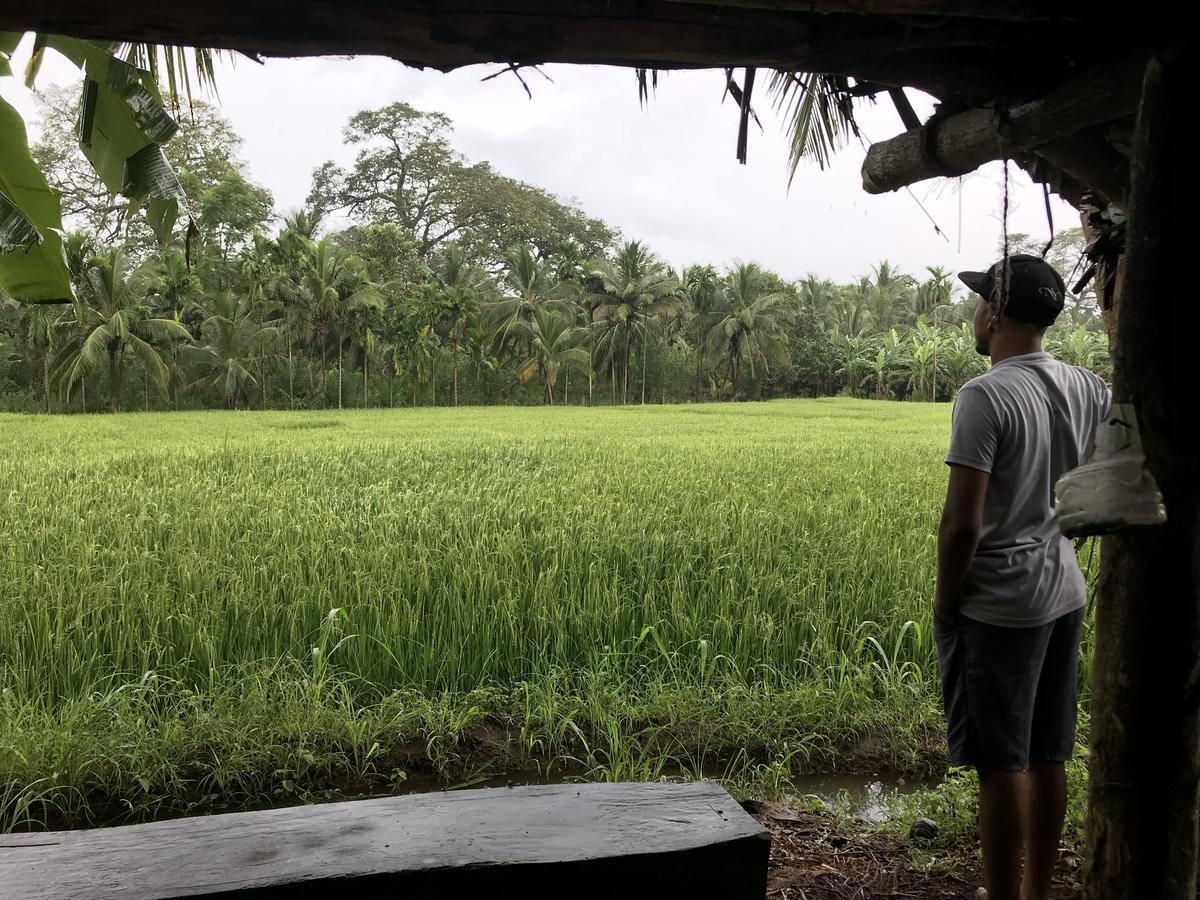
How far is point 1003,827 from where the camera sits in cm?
172

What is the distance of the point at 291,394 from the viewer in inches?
987

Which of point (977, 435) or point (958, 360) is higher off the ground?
point (958, 360)

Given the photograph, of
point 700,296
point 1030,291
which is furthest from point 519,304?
point 1030,291

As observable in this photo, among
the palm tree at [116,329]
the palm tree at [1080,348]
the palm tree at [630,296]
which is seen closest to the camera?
the palm tree at [116,329]

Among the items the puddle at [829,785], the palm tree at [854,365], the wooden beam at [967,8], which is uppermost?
the palm tree at [854,365]

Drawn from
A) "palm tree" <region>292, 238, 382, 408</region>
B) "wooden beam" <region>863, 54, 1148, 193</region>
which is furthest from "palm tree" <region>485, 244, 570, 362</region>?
"wooden beam" <region>863, 54, 1148, 193</region>

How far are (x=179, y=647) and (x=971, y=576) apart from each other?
3.15 meters

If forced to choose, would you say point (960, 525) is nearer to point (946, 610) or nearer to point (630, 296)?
point (946, 610)

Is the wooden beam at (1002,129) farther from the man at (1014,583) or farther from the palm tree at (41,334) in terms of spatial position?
the palm tree at (41,334)

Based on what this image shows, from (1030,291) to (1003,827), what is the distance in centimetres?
109

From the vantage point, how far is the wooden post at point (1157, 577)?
4.56 ft

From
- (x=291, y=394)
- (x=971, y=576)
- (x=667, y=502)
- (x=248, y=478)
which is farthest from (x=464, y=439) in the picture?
(x=291, y=394)

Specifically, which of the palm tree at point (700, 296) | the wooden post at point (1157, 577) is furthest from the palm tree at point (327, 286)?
the wooden post at point (1157, 577)

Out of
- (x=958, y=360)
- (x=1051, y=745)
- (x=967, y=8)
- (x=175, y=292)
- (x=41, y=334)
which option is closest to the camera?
(x=967, y=8)
